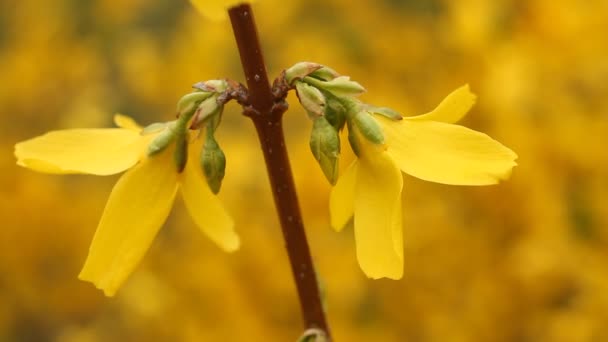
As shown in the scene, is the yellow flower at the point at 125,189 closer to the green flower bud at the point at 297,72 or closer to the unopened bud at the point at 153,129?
the unopened bud at the point at 153,129

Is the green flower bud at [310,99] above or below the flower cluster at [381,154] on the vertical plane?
above

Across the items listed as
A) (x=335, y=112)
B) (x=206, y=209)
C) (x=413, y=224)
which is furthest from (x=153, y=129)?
(x=413, y=224)

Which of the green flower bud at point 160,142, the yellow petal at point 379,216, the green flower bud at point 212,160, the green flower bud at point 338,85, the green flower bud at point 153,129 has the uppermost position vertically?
the green flower bud at point 153,129

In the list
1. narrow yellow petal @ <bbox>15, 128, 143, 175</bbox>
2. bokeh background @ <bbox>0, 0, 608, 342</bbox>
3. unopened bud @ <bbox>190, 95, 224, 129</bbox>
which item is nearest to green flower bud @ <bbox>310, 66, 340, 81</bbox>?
unopened bud @ <bbox>190, 95, 224, 129</bbox>

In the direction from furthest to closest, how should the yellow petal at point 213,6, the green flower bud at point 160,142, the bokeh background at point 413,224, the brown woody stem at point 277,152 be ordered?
the bokeh background at point 413,224 < the green flower bud at point 160,142 < the brown woody stem at point 277,152 < the yellow petal at point 213,6

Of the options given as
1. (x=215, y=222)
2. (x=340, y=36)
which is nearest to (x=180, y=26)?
(x=340, y=36)

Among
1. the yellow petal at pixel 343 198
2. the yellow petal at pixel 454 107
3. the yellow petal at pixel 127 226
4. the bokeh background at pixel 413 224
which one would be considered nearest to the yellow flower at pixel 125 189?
the yellow petal at pixel 127 226

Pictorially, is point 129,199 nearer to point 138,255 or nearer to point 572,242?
point 138,255
